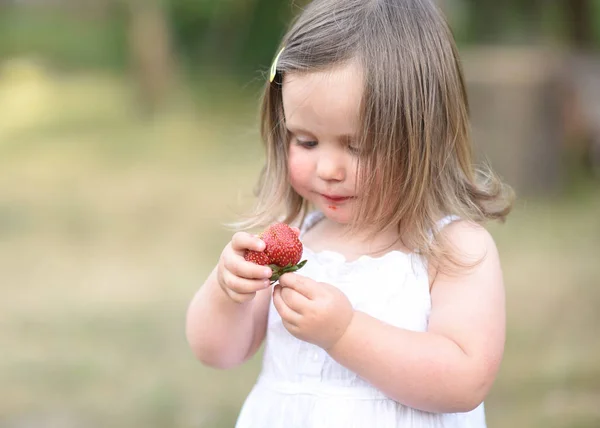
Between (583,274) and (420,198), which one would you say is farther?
(583,274)

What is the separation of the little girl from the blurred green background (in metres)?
0.49

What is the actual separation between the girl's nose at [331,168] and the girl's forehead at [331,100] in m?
0.05

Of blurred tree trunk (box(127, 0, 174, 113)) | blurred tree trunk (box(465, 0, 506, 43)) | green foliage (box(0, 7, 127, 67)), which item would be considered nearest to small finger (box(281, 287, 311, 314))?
blurred tree trunk (box(465, 0, 506, 43))

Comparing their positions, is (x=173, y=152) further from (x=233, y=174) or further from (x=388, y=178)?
(x=388, y=178)

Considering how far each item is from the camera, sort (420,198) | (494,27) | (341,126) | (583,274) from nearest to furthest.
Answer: (341,126), (420,198), (583,274), (494,27)

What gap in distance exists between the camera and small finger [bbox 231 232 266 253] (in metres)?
1.61

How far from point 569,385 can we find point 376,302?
1980 mm

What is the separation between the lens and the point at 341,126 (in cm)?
166

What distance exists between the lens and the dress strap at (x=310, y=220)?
201cm

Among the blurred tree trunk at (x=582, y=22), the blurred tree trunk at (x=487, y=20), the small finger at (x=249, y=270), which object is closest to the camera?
the small finger at (x=249, y=270)

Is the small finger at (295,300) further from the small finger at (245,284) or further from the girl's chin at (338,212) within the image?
the girl's chin at (338,212)

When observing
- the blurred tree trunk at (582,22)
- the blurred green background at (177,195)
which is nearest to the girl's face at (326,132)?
the blurred green background at (177,195)

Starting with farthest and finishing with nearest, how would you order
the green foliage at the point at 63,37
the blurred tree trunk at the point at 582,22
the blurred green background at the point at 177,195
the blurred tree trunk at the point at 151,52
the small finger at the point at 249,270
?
the green foliage at the point at 63,37
the blurred tree trunk at the point at 151,52
the blurred tree trunk at the point at 582,22
the blurred green background at the point at 177,195
the small finger at the point at 249,270

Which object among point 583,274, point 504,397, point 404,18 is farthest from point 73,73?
point 404,18
